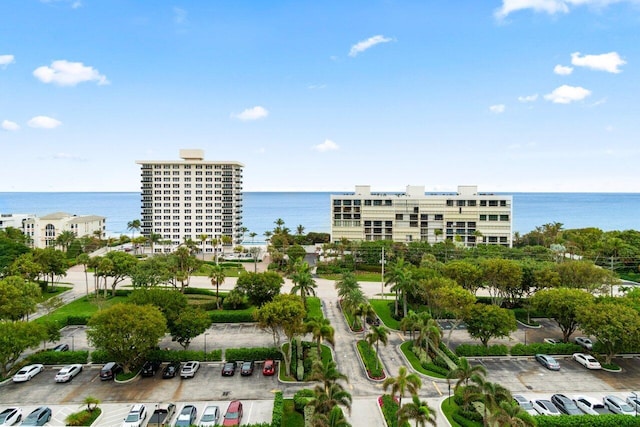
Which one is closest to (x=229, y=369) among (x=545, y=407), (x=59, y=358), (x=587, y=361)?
(x=59, y=358)

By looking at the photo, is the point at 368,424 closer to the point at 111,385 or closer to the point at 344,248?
the point at 111,385

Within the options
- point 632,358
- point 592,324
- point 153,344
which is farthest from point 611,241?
point 153,344

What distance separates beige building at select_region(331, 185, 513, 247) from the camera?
88.9 m

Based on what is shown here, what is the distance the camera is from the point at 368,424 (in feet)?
83.5

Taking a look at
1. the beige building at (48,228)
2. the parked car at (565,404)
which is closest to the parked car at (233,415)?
the parked car at (565,404)

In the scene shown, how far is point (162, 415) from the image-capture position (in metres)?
25.4

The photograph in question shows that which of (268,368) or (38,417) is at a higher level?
(268,368)

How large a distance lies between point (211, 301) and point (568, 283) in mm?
44618

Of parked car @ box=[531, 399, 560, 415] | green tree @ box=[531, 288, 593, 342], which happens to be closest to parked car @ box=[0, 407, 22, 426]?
parked car @ box=[531, 399, 560, 415]

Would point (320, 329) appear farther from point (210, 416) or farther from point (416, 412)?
point (416, 412)

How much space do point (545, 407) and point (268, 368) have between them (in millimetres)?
19786

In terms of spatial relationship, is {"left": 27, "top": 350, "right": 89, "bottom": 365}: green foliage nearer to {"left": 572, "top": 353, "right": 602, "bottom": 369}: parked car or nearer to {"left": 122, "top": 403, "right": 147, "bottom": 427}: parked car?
{"left": 122, "top": 403, "right": 147, "bottom": 427}: parked car

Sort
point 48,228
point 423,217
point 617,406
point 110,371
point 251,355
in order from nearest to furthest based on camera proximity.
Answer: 1. point 617,406
2. point 110,371
3. point 251,355
4. point 423,217
5. point 48,228

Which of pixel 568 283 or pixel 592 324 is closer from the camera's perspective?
pixel 592 324
